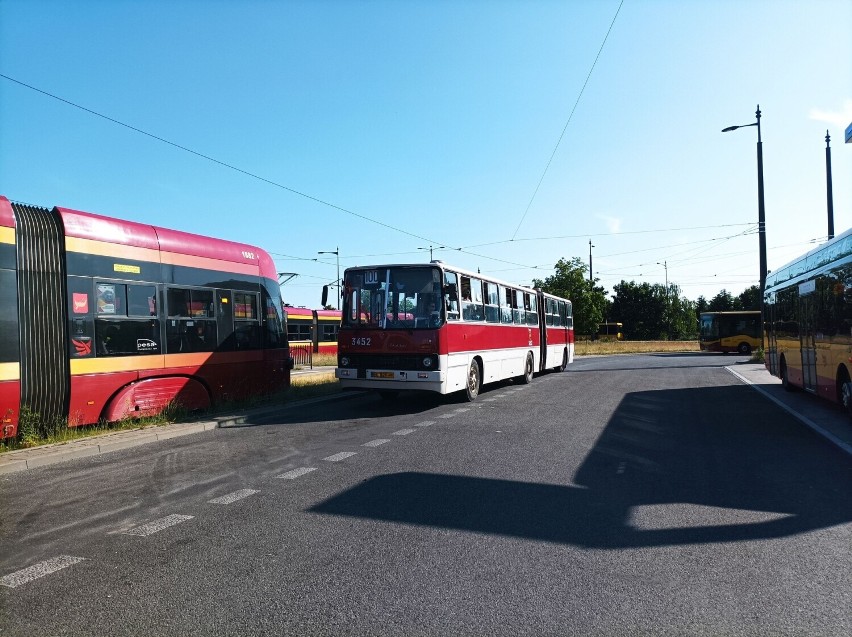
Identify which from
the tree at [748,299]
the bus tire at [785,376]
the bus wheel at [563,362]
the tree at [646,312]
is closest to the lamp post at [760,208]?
the bus wheel at [563,362]

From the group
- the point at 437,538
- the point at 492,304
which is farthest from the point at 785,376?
the point at 437,538

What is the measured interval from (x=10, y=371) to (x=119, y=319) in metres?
1.87

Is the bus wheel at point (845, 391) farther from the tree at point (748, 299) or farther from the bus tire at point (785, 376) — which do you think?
the tree at point (748, 299)

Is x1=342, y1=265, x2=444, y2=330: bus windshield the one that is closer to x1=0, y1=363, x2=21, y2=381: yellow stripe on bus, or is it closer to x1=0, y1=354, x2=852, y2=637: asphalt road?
x1=0, y1=354, x2=852, y2=637: asphalt road

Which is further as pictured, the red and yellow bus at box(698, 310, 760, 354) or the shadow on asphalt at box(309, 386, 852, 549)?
the red and yellow bus at box(698, 310, 760, 354)

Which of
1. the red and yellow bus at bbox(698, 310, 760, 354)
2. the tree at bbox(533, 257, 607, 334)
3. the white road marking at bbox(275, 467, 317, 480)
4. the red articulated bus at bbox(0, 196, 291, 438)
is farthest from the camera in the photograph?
the tree at bbox(533, 257, 607, 334)

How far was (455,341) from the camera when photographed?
42.0ft

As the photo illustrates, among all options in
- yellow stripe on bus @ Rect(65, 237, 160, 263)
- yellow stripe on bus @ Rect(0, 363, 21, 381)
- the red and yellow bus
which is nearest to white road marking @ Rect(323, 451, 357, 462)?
yellow stripe on bus @ Rect(0, 363, 21, 381)

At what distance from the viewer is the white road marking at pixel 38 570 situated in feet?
13.1

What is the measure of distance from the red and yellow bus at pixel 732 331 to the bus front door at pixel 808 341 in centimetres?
2931

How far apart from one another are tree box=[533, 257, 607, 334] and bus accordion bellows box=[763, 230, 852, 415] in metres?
45.5

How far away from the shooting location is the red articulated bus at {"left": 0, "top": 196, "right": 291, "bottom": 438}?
27.5ft

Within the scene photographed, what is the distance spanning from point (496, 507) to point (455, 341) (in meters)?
7.48

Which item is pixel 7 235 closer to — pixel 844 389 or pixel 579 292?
pixel 844 389
